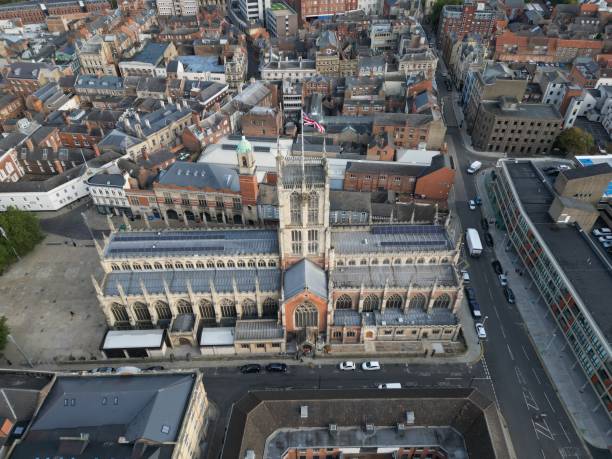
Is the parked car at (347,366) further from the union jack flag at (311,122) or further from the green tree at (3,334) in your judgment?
the green tree at (3,334)

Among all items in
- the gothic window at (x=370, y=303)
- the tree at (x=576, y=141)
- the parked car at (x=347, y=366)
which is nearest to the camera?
the parked car at (x=347, y=366)

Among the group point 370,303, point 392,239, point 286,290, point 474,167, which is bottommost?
point 370,303

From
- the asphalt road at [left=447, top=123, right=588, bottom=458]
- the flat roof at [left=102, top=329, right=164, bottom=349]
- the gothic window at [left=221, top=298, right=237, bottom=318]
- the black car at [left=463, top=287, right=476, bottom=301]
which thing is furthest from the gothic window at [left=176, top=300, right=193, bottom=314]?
the black car at [left=463, top=287, right=476, bottom=301]

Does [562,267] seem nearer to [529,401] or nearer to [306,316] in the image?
[529,401]


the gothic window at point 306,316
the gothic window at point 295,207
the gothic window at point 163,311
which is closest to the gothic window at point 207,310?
the gothic window at point 163,311

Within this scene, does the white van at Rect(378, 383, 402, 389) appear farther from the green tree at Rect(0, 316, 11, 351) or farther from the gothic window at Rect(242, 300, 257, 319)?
the green tree at Rect(0, 316, 11, 351)

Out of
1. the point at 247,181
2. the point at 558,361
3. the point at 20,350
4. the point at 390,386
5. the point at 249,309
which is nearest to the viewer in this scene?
the point at 390,386

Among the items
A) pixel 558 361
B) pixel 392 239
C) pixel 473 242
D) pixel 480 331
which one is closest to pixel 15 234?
pixel 392 239
